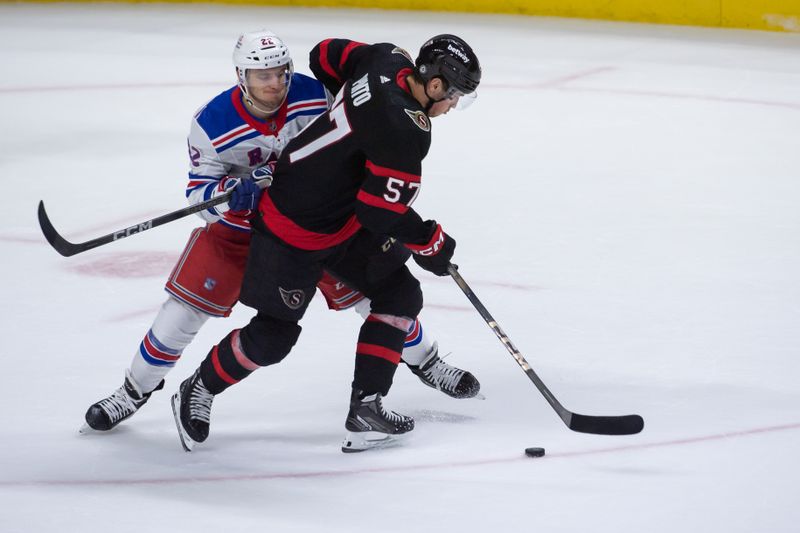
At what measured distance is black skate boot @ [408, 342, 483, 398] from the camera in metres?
3.45

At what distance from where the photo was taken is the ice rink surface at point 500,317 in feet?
9.50

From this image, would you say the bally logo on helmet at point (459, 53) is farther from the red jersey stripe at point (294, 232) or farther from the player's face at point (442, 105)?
the red jersey stripe at point (294, 232)

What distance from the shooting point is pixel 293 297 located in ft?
10.2

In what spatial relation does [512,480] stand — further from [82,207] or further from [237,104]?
[82,207]

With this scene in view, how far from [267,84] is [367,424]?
0.81m

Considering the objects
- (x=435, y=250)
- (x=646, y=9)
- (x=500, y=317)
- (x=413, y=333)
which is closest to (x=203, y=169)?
(x=435, y=250)

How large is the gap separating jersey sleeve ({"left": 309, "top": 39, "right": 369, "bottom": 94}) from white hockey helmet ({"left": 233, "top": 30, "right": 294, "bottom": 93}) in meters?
0.18

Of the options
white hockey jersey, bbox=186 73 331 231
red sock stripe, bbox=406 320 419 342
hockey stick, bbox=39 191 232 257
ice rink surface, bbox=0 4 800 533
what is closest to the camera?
ice rink surface, bbox=0 4 800 533

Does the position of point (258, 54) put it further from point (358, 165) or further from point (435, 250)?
point (435, 250)

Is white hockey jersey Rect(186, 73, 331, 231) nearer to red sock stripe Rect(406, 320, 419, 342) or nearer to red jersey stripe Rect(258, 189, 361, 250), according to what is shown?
red jersey stripe Rect(258, 189, 361, 250)

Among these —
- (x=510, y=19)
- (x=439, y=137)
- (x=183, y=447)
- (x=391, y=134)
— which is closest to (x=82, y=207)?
(x=439, y=137)

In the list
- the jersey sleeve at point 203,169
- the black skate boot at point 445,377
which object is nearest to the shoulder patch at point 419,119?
the jersey sleeve at point 203,169

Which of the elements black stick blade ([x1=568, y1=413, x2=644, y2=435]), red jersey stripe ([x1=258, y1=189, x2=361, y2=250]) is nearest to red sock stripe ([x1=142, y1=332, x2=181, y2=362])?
red jersey stripe ([x1=258, y1=189, x2=361, y2=250])

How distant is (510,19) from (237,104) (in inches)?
225
